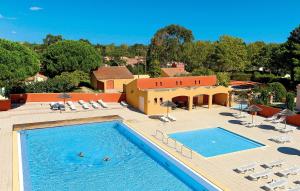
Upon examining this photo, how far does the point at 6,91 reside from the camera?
34.4 m

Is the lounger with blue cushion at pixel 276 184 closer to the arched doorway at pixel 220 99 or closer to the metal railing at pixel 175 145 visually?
the metal railing at pixel 175 145

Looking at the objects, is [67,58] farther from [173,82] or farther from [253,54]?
[253,54]

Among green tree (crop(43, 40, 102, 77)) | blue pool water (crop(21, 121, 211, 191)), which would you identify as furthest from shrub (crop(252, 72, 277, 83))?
blue pool water (crop(21, 121, 211, 191))

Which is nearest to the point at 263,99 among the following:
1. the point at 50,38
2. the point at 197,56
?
the point at 197,56

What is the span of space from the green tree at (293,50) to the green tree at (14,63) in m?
35.7

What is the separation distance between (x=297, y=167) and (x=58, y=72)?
4053 centimetres

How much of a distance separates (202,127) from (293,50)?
2657 cm

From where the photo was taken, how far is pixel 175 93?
2964 centimetres

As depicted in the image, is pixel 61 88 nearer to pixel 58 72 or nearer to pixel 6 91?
pixel 6 91

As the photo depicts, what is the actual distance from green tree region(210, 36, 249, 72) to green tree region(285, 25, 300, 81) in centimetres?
1392

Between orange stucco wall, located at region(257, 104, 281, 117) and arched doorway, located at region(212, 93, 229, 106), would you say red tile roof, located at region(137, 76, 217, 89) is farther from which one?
orange stucco wall, located at region(257, 104, 281, 117)

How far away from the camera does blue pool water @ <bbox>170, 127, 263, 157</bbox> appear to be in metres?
19.3

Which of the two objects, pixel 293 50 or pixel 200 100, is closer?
pixel 200 100

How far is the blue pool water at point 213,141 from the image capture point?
19297 millimetres
